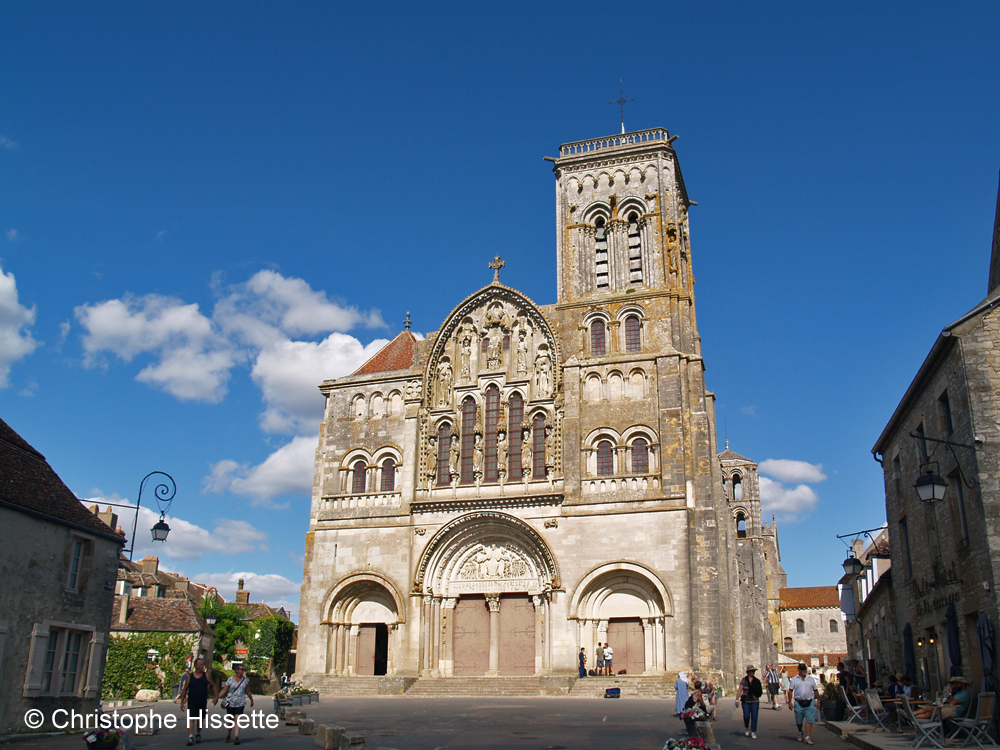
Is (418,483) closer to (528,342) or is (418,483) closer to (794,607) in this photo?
(528,342)

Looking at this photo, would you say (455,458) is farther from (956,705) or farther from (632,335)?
(956,705)

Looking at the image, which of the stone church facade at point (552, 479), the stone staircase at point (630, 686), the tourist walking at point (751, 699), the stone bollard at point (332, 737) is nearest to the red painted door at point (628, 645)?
the stone church facade at point (552, 479)

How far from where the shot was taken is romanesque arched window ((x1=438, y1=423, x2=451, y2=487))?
1347 inches

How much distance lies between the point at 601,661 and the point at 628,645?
1.31m

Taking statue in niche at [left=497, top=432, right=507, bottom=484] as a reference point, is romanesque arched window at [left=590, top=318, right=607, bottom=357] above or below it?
above

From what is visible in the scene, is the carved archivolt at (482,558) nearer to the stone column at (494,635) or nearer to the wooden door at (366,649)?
the stone column at (494,635)

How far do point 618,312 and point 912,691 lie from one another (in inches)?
735

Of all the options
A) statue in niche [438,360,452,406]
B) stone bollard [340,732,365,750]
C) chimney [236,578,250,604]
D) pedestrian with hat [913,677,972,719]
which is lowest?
stone bollard [340,732,365,750]

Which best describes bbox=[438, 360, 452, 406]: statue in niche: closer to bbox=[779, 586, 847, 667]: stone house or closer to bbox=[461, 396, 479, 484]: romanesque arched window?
bbox=[461, 396, 479, 484]: romanesque arched window

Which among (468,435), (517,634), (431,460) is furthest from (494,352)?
(517,634)

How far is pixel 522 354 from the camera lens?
35.2 metres

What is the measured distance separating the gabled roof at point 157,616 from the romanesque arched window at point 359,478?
9461mm

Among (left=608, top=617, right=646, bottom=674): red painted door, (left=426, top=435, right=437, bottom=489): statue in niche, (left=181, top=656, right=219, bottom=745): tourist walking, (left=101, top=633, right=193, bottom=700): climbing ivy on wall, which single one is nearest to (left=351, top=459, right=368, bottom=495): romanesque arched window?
(left=426, top=435, right=437, bottom=489): statue in niche

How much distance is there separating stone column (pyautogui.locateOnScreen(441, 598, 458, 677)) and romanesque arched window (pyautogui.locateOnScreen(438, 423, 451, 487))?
185 inches
